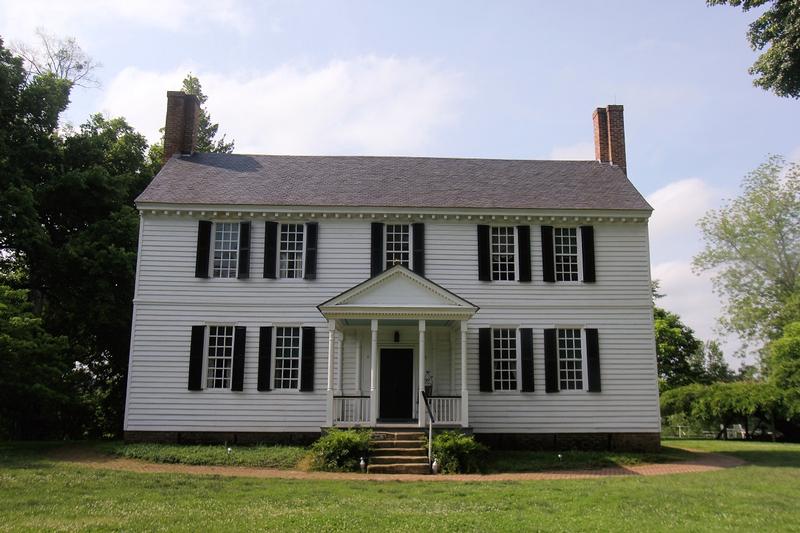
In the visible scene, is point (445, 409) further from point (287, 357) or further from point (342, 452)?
point (287, 357)

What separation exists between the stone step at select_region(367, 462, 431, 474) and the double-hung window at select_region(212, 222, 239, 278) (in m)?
7.43

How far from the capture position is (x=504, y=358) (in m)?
18.5

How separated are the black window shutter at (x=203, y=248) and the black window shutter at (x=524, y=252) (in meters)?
9.14

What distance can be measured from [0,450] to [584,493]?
14926mm

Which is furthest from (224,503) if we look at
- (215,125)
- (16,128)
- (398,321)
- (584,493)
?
(215,125)

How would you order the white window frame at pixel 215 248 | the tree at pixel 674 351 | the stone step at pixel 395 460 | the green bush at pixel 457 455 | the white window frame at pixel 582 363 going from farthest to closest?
the tree at pixel 674 351
the white window frame at pixel 215 248
the white window frame at pixel 582 363
the stone step at pixel 395 460
the green bush at pixel 457 455

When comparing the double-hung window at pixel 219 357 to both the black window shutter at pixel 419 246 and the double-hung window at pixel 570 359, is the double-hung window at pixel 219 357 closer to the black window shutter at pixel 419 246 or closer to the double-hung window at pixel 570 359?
the black window shutter at pixel 419 246

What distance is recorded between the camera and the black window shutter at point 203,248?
18531mm

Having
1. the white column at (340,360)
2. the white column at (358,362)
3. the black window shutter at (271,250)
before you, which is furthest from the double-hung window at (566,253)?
the black window shutter at (271,250)

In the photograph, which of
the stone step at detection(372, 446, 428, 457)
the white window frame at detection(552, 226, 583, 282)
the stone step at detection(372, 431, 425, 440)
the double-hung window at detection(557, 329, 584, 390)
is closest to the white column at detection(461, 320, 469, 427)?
the stone step at detection(372, 431, 425, 440)

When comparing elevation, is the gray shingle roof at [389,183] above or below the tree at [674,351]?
above

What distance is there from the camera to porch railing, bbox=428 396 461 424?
16.3 m

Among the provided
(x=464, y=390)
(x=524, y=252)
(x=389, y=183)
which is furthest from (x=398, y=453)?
(x=389, y=183)

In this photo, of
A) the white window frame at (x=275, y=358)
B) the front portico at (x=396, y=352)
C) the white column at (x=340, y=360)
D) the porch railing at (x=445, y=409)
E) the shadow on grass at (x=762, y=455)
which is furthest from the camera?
the white window frame at (x=275, y=358)
